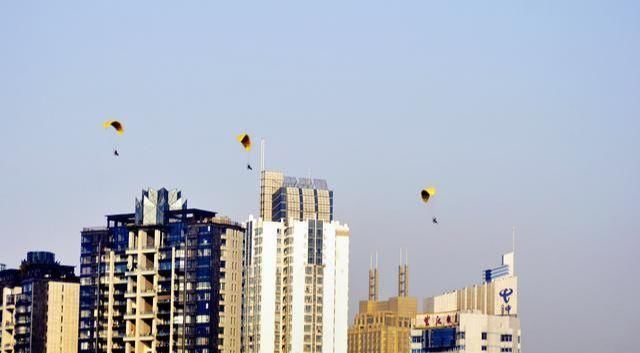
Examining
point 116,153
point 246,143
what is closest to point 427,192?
point 246,143

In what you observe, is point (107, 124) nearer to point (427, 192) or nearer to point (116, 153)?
point (116, 153)

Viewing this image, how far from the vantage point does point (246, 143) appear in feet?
421

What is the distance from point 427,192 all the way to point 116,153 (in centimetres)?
2521

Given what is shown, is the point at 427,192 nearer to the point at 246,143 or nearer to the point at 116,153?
the point at 246,143

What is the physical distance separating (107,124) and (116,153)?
429 cm

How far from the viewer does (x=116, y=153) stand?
122938 millimetres

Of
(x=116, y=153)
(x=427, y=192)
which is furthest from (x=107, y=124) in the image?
(x=427, y=192)

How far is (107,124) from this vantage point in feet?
414

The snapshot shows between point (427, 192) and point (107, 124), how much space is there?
27.2 m

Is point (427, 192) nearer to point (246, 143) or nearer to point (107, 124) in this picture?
point (246, 143)

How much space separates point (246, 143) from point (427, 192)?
55.4 ft
